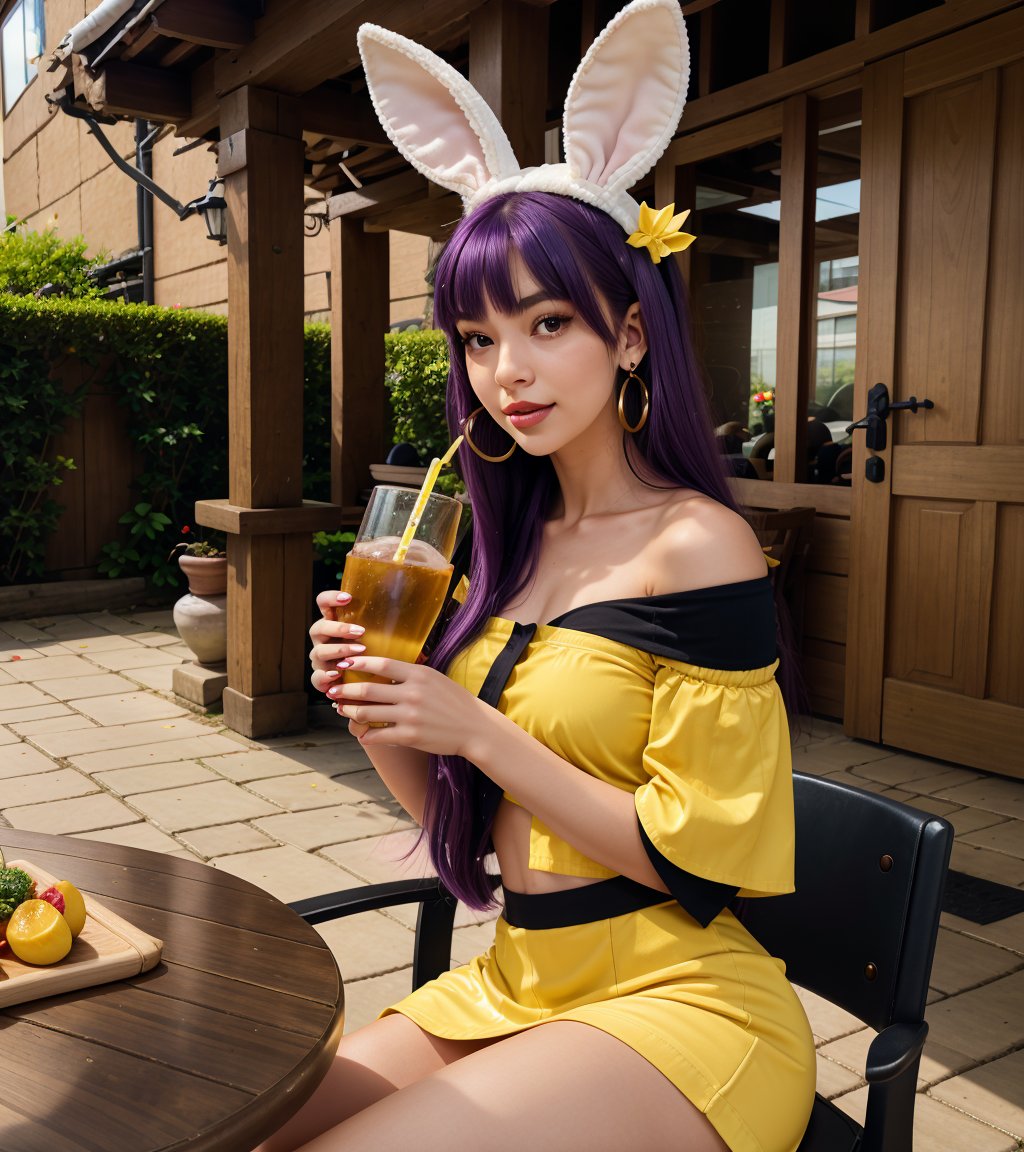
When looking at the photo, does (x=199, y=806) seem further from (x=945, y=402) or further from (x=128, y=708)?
(x=945, y=402)

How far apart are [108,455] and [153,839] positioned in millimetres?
5382

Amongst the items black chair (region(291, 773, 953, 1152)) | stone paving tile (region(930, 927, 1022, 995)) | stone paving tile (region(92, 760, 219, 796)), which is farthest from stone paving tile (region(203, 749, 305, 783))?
black chair (region(291, 773, 953, 1152))

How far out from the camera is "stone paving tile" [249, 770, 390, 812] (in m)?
4.12

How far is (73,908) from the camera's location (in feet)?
3.99

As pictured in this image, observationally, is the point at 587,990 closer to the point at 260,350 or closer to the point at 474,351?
the point at 474,351

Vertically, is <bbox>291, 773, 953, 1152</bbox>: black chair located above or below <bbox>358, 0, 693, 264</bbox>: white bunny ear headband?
below

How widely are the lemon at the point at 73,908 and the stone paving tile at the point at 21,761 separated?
348 cm

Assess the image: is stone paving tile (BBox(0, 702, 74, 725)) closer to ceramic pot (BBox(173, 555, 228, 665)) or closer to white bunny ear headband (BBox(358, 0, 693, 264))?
ceramic pot (BBox(173, 555, 228, 665))

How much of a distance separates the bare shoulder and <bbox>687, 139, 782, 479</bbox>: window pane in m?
4.05

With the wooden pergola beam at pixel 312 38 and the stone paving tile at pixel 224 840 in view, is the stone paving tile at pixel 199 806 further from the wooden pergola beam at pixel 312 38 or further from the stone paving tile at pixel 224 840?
the wooden pergola beam at pixel 312 38

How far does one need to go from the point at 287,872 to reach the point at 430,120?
Result: 2.47 metres

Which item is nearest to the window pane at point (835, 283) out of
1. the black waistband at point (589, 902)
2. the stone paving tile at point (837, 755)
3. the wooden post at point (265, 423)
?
the stone paving tile at point (837, 755)

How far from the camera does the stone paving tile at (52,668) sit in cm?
617

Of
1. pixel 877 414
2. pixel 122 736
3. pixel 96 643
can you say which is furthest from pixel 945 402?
pixel 96 643
